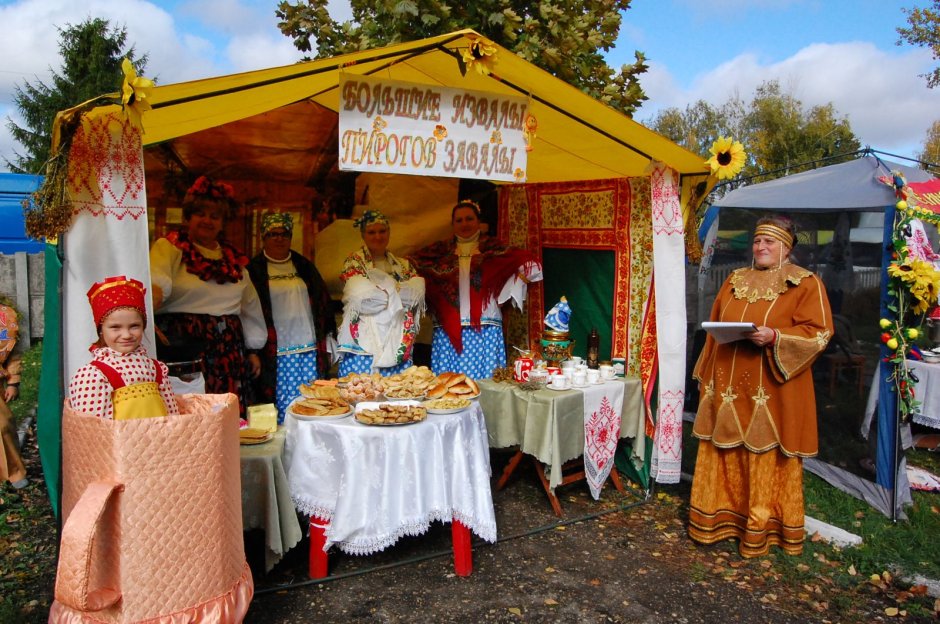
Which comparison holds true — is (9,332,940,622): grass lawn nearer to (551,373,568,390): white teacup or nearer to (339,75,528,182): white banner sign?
(551,373,568,390): white teacup

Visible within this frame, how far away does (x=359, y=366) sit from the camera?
457 centimetres

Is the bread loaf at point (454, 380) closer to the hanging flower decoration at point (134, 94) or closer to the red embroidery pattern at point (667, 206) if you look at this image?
the red embroidery pattern at point (667, 206)

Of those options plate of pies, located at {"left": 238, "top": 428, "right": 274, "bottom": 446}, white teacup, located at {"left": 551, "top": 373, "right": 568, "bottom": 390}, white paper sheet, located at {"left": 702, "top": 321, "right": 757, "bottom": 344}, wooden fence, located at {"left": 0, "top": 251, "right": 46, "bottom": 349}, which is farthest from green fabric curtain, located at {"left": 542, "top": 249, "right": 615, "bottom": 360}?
wooden fence, located at {"left": 0, "top": 251, "right": 46, "bottom": 349}

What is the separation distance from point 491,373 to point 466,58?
8.51ft

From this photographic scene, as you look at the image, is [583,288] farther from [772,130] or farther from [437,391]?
[772,130]

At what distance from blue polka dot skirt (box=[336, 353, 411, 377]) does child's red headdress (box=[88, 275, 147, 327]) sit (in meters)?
2.08

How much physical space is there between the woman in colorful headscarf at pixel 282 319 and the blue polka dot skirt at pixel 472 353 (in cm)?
97

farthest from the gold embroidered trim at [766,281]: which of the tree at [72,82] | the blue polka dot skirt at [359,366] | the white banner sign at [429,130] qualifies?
the tree at [72,82]

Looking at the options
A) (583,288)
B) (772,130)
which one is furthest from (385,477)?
(772,130)

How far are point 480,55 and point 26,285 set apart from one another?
371 inches

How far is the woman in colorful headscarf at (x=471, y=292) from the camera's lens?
16.9 feet

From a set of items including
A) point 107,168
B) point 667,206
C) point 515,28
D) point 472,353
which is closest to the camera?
point 107,168

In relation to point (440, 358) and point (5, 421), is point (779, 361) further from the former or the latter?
point (5, 421)

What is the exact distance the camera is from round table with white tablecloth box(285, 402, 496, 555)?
319 centimetres
